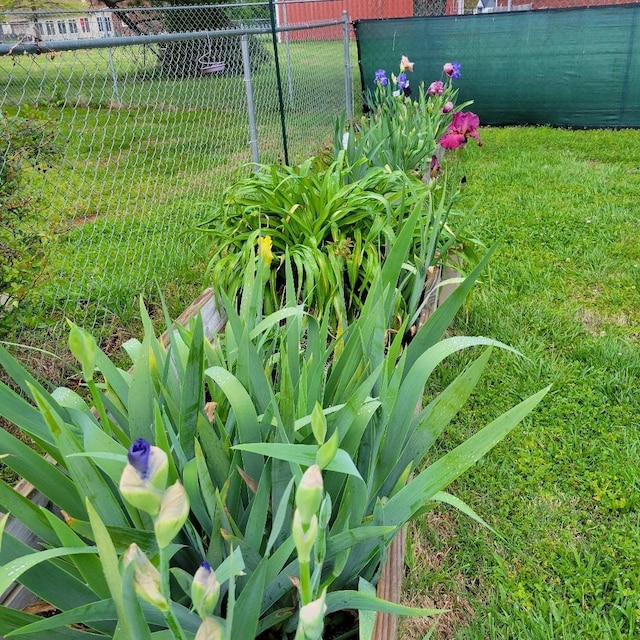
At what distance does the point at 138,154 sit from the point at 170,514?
4028 millimetres

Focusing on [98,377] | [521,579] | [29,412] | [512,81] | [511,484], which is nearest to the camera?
[29,412]

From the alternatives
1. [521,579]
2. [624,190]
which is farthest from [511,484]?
[624,190]

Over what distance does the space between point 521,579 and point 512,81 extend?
682 centimetres

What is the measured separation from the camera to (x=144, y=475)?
391 mm

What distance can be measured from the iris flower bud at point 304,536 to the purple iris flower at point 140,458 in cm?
13

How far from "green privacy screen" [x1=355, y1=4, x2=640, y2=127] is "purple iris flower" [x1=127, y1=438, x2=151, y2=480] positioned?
24.6 ft

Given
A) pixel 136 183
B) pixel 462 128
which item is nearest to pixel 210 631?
pixel 462 128

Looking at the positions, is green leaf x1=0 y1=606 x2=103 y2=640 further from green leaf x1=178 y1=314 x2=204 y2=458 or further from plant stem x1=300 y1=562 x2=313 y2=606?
plant stem x1=300 y1=562 x2=313 y2=606

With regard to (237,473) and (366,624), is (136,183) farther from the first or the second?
(366,624)

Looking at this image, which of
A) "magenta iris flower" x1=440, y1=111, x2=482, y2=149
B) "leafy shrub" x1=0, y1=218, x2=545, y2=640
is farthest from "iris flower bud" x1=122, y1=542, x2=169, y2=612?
"magenta iris flower" x1=440, y1=111, x2=482, y2=149

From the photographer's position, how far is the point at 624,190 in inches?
177

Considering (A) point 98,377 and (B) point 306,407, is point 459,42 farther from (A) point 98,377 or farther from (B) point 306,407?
(B) point 306,407

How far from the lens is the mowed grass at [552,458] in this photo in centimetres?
148

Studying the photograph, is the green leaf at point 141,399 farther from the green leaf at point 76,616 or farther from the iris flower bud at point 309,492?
the iris flower bud at point 309,492
